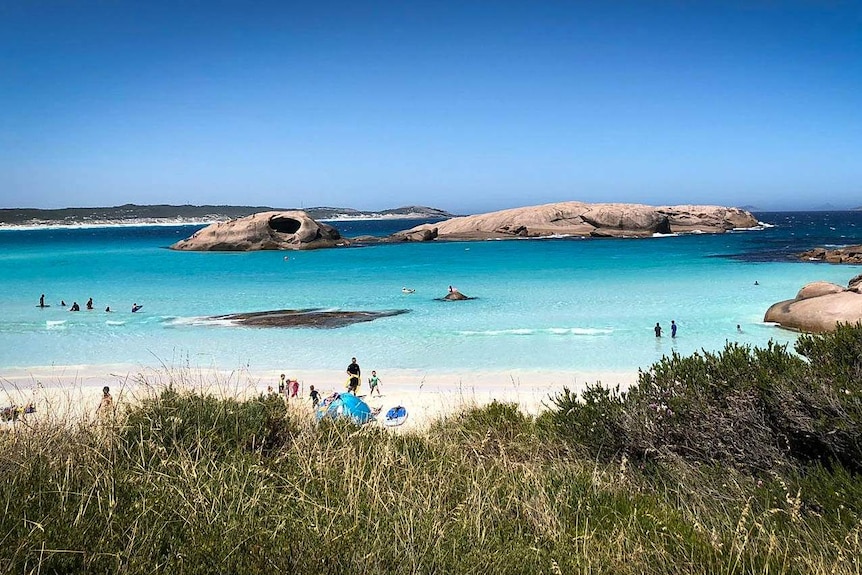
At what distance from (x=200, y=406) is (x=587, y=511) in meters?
3.90

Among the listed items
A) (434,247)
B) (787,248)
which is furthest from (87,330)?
(787,248)

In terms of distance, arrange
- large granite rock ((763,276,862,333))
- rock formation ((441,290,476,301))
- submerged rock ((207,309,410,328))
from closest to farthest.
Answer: large granite rock ((763,276,862,333))
submerged rock ((207,309,410,328))
rock formation ((441,290,476,301))

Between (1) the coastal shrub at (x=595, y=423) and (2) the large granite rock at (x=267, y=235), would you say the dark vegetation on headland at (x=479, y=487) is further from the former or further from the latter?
(2) the large granite rock at (x=267, y=235)

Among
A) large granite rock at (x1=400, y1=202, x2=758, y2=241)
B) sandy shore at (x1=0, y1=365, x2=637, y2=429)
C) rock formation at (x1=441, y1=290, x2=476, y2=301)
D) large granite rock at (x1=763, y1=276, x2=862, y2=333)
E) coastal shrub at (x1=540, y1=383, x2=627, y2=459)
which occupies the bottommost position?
sandy shore at (x1=0, y1=365, x2=637, y2=429)

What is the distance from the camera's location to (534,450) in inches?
258

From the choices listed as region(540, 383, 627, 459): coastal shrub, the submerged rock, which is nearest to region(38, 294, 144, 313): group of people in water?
the submerged rock

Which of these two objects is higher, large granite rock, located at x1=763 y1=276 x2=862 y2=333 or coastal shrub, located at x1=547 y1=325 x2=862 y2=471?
coastal shrub, located at x1=547 y1=325 x2=862 y2=471

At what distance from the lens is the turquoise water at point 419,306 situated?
64.0ft

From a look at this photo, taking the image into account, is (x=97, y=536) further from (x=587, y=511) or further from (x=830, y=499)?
(x=830, y=499)

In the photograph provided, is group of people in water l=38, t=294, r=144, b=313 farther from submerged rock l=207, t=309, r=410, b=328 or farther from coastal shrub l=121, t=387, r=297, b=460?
coastal shrub l=121, t=387, r=297, b=460

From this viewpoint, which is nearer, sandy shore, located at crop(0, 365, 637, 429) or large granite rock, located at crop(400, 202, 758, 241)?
sandy shore, located at crop(0, 365, 637, 429)

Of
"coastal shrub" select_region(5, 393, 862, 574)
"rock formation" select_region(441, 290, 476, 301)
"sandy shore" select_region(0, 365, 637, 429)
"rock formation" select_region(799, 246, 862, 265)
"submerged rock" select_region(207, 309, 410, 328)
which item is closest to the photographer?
"coastal shrub" select_region(5, 393, 862, 574)

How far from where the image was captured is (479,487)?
4.55 meters

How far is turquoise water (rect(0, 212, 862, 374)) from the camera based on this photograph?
19.5 m
